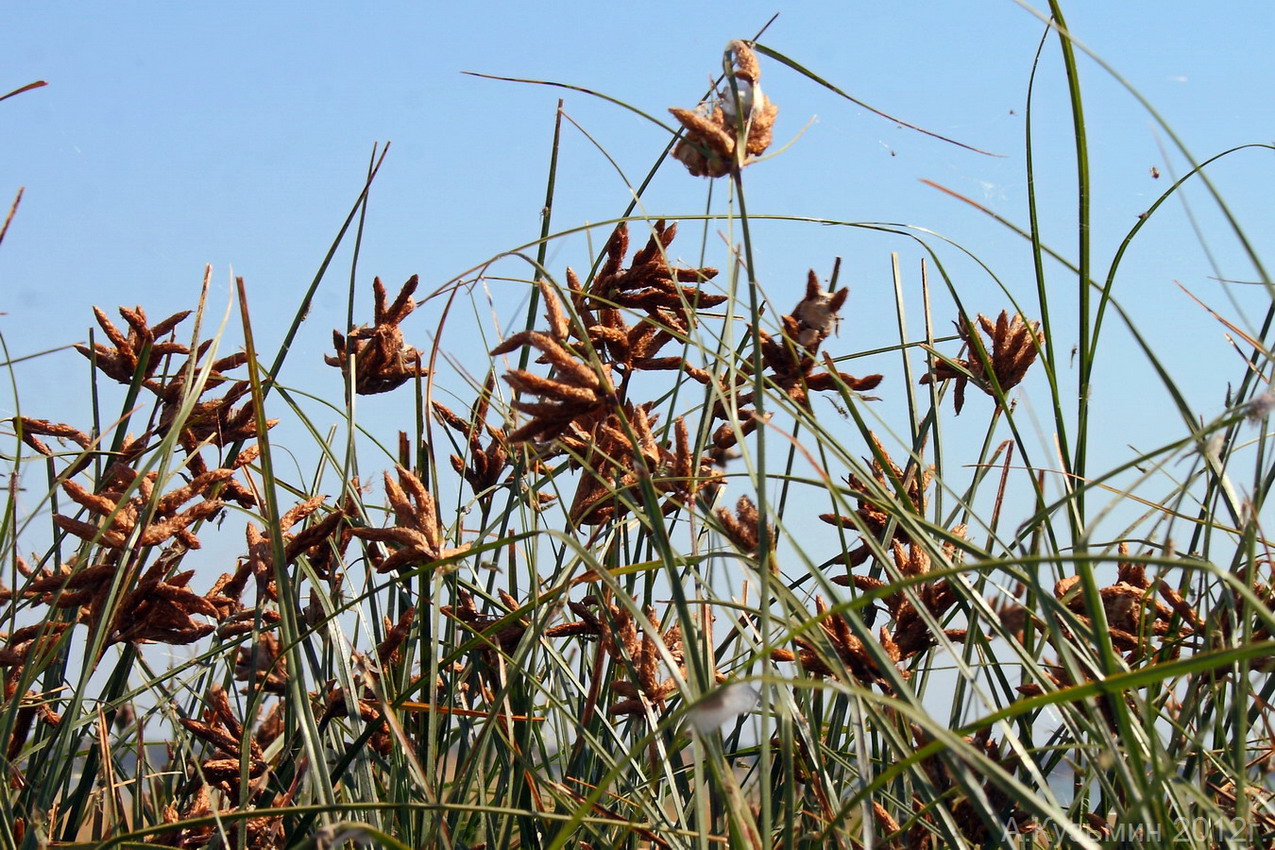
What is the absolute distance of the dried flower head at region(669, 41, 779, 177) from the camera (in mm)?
878

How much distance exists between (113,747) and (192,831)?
379 mm

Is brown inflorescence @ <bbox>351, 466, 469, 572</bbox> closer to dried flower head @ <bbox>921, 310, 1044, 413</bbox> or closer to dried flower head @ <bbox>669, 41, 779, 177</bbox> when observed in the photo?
dried flower head @ <bbox>669, 41, 779, 177</bbox>

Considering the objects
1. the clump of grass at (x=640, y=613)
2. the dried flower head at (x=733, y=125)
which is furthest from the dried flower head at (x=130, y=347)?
the dried flower head at (x=733, y=125)

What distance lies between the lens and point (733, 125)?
90 centimetres

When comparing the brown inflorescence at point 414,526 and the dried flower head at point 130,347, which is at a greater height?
the dried flower head at point 130,347

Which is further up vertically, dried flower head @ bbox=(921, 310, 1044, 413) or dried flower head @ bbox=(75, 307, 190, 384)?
dried flower head @ bbox=(75, 307, 190, 384)

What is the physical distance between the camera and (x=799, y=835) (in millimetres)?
1211

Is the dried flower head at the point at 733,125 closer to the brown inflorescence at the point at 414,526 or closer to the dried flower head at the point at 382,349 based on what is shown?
the brown inflorescence at the point at 414,526

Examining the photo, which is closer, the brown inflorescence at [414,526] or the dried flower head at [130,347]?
the brown inflorescence at [414,526]

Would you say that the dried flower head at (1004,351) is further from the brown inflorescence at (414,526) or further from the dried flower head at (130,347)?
the dried flower head at (130,347)

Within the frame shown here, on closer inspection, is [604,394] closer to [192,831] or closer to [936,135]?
[936,135]

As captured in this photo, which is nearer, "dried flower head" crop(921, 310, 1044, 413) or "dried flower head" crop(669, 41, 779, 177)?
Result: "dried flower head" crop(669, 41, 779, 177)

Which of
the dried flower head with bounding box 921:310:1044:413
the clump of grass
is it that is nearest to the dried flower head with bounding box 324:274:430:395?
the clump of grass

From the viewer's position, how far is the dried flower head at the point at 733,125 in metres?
0.88
